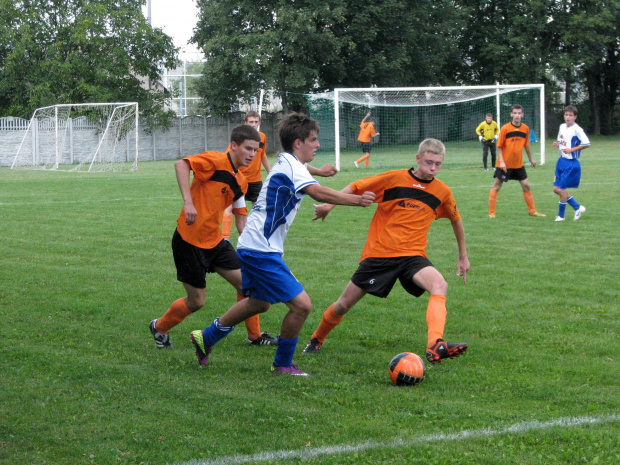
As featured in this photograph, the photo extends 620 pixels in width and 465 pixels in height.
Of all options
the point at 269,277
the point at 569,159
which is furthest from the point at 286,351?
the point at 569,159

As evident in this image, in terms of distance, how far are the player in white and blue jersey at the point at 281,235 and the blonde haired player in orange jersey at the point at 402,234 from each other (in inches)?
18.0

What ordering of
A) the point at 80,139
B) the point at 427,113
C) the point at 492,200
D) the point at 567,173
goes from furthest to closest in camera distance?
1. the point at 80,139
2. the point at 427,113
3. the point at 492,200
4. the point at 567,173

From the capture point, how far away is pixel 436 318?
16.7 ft

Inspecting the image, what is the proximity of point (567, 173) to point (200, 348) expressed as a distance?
31.2 ft

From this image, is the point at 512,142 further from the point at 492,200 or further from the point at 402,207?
the point at 402,207

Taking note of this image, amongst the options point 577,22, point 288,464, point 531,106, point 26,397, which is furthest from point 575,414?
point 577,22

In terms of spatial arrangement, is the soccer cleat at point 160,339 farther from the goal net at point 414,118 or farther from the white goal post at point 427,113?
the white goal post at point 427,113

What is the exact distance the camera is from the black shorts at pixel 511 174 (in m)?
13.4

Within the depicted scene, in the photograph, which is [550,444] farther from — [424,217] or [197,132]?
[197,132]

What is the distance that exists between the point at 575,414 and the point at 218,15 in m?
40.9

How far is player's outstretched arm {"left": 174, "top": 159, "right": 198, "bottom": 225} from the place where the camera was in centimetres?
515

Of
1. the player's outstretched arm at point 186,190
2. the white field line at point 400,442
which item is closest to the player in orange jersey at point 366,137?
the player's outstretched arm at point 186,190

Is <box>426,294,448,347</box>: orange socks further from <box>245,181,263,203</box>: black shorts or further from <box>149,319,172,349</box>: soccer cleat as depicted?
<box>245,181,263,203</box>: black shorts

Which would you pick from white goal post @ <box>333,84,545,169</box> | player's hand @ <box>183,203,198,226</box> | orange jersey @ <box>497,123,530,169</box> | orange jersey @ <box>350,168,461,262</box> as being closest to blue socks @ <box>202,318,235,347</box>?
player's hand @ <box>183,203,198,226</box>
